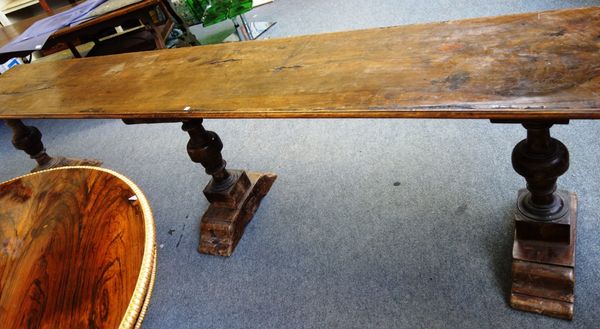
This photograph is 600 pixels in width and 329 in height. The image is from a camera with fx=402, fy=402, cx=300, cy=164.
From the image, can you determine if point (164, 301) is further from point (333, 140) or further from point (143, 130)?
point (143, 130)

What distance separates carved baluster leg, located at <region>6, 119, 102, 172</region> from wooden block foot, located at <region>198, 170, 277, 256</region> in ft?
4.03

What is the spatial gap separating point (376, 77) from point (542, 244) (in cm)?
72

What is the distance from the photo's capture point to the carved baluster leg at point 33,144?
7.54ft

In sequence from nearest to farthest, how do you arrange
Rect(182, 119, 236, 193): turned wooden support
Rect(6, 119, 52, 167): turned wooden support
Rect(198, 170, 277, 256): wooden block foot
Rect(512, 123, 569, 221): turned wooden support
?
Rect(512, 123, 569, 221): turned wooden support, Rect(182, 119, 236, 193): turned wooden support, Rect(198, 170, 277, 256): wooden block foot, Rect(6, 119, 52, 167): turned wooden support

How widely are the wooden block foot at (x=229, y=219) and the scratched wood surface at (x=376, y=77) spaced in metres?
0.58

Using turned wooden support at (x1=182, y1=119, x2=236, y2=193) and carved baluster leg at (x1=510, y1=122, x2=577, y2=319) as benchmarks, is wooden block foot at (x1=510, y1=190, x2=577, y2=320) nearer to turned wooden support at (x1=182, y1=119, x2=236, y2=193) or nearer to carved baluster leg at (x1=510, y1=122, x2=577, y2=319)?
carved baluster leg at (x1=510, y1=122, x2=577, y2=319)

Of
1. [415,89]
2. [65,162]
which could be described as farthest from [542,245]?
[65,162]

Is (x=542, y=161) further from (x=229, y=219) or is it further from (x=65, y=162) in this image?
(x=65, y=162)

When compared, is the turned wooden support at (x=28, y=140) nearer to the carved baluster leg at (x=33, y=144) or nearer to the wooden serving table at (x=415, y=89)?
the carved baluster leg at (x=33, y=144)

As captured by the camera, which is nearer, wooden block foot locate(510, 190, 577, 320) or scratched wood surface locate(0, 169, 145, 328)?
scratched wood surface locate(0, 169, 145, 328)

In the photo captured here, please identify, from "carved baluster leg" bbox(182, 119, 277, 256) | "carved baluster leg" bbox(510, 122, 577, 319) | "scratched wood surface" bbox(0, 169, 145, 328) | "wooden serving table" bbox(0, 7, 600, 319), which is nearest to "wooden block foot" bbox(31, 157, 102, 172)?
"wooden serving table" bbox(0, 7, 600, 319)

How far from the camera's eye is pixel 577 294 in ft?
3.77

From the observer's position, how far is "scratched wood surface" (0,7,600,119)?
0.79 metres

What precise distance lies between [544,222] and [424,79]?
608 mm
